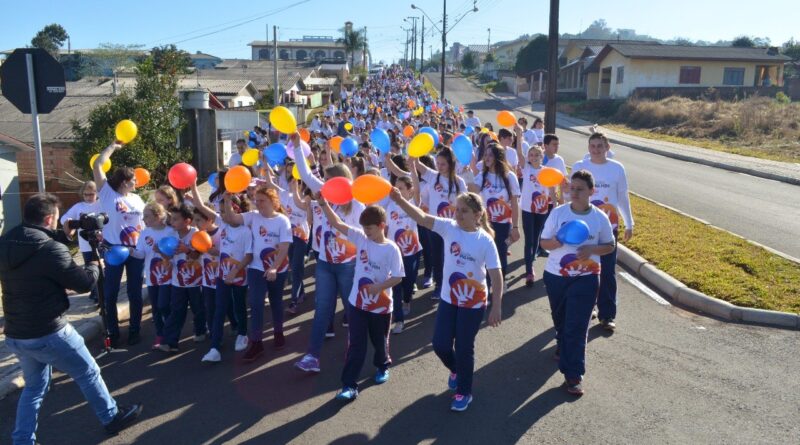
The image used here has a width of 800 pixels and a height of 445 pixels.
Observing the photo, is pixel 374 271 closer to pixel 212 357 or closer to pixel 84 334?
pixel 212 357

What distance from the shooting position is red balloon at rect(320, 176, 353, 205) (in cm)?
468

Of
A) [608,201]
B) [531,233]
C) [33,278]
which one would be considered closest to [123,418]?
[33,278]

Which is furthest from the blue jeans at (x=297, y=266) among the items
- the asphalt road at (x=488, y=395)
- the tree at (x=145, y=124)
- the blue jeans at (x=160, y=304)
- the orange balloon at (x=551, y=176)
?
the tree at (x=145, y=124)

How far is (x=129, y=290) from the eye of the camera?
5930mm

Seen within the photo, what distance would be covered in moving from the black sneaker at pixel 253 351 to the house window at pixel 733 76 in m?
49.6

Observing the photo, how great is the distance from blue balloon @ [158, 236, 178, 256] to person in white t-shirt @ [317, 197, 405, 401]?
1.84 m

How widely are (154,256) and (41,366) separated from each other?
6.17ft

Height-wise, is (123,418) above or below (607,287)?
below

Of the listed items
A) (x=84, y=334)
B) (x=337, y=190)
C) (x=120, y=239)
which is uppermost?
(x=337, y=190)

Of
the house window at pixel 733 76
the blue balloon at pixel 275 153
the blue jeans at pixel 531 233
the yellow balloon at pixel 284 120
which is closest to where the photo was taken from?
the yellow balloon at pixel 284 120

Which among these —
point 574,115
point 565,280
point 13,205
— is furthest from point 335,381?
point 574,115

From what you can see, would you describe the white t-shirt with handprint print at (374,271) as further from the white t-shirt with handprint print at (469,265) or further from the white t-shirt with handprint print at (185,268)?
the white t-shirt with handprint print at (185,268)

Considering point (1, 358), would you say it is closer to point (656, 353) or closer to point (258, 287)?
point (258, 287)

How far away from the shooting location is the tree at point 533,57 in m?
64.4
